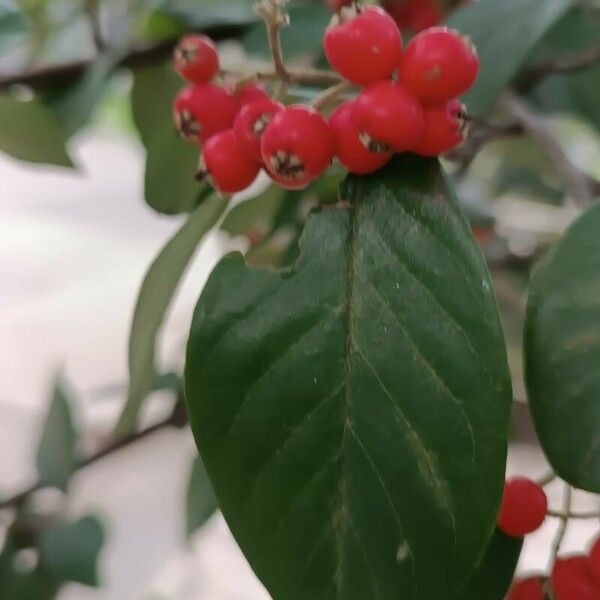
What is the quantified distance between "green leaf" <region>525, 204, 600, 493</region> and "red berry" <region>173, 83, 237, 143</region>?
12 cm

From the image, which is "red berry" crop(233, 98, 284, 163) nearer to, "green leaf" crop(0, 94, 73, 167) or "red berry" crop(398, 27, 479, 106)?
"red berry" crop(398, 27, 479, 106)

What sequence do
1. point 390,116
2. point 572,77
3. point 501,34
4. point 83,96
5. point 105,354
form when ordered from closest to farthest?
point 390,116 → point 501,34 → point 83,96 → point 572,77 → point 105,354

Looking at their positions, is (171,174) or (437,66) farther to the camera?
(171,174)

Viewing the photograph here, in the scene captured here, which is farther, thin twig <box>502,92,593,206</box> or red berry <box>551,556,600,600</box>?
thin twig <box>502,92,593,206</box>

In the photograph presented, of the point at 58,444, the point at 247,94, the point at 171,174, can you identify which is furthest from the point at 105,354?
the point at 247,94

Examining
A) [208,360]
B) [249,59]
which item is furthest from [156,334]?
[249,59]

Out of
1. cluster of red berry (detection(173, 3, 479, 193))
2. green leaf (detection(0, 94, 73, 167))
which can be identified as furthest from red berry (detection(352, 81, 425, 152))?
green leaf (detection(0, 94, 73, 167))

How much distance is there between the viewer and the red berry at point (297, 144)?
0.73 feet

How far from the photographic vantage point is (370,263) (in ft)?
0.76

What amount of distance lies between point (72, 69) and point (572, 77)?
0.34 m

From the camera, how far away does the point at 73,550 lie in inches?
21.3

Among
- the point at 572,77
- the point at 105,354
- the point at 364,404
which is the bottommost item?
the point at 105,354

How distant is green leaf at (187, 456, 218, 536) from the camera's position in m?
0.48

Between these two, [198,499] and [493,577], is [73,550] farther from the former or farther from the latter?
[493,577]
